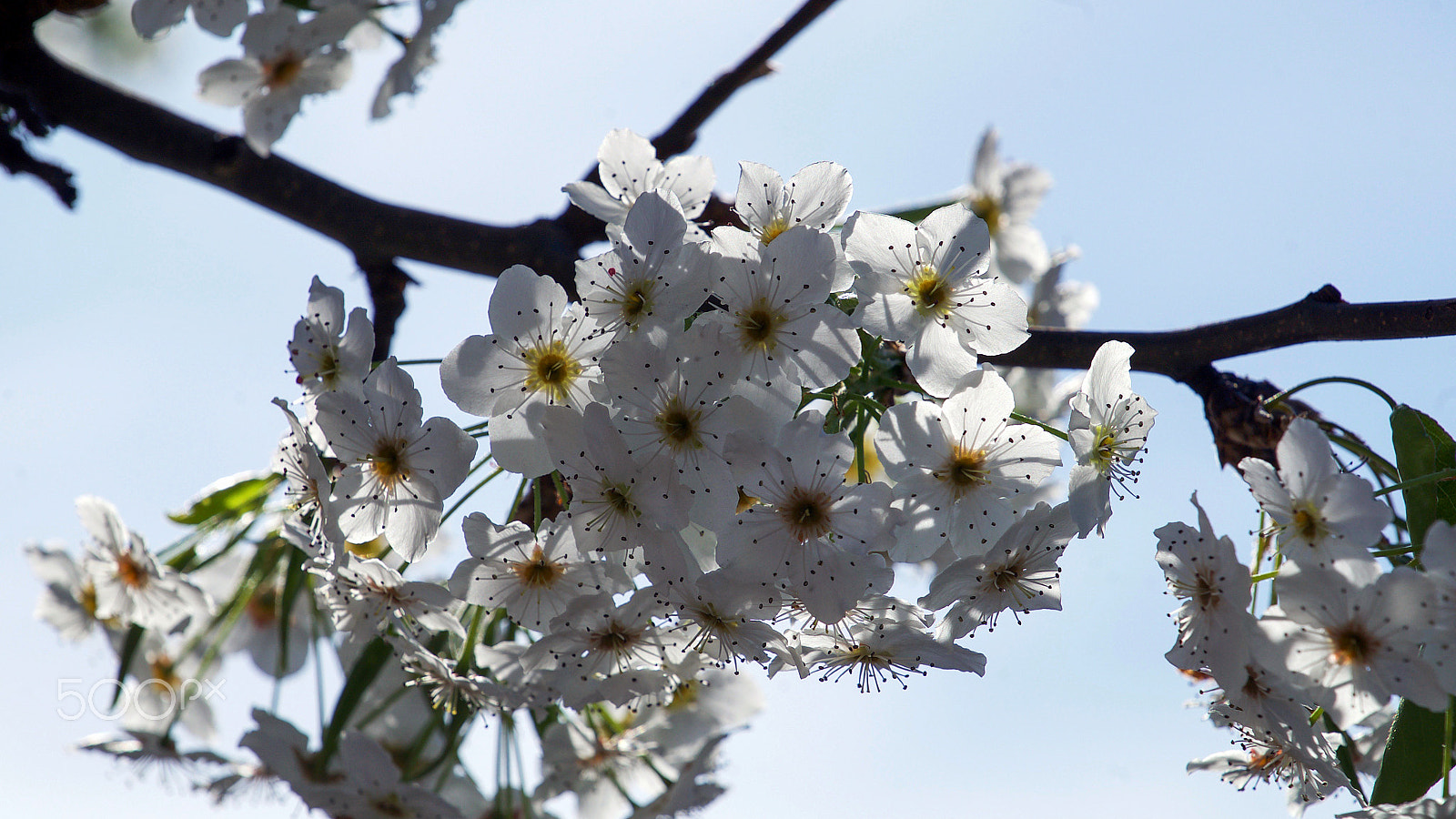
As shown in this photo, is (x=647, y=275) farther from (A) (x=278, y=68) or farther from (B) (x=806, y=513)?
(A) (x=278, y=68)

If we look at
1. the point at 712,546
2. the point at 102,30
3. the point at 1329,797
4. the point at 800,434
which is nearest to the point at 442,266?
the point at 712,546

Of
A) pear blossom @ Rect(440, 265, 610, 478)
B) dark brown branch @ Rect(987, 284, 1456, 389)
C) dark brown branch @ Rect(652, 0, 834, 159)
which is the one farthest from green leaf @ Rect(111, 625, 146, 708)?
dark brown branch @ Rect(987, 284, 1456, 389)

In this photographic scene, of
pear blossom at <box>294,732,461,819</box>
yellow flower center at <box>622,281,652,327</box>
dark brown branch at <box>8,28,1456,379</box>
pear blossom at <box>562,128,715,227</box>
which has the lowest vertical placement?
pear blossom at <box>294,732,461,819</box>

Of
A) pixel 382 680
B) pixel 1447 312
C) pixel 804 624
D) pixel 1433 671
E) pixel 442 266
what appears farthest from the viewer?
pixel 382 680

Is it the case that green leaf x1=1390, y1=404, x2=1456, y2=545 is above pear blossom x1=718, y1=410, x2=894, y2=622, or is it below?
above

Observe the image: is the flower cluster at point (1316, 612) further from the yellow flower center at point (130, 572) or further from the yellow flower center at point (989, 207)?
the yellow flower center at point (130, 572)

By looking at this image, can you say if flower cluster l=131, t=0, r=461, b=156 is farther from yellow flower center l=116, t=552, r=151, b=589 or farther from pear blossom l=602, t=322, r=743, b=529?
pear blossom l=602, t=322, r=743, b=529

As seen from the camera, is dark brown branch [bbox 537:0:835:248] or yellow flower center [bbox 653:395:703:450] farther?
dark brown branch [bbox 537:0:835:248]

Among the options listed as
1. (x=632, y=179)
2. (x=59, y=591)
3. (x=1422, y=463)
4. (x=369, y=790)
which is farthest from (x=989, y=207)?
(x=59, y=591)

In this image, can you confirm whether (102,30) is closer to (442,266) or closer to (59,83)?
(59,83)
